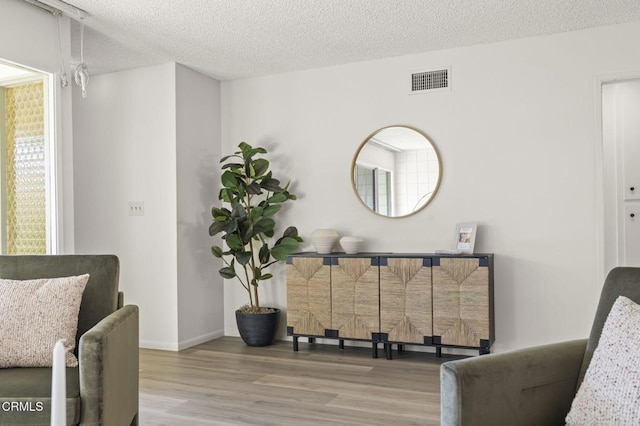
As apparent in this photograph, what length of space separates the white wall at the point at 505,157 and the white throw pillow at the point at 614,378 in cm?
244

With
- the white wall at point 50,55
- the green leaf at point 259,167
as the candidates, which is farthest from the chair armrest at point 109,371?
the green leaf at point 259,167

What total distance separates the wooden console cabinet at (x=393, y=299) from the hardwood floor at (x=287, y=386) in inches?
8.4

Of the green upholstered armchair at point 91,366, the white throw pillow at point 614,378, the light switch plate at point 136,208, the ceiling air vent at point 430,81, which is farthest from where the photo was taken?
the light switch plate at point 136,208

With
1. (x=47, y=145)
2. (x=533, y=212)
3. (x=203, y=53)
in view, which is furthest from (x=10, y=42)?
(x=533, y=212)

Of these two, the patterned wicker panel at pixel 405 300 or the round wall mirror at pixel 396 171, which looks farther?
the round wall mirror at pixel 396 171

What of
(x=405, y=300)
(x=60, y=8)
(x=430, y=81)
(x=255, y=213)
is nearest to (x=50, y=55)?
(x=60, y=8)

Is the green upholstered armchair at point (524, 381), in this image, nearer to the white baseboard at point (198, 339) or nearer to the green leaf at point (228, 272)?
the green leaf at point (228, 272)

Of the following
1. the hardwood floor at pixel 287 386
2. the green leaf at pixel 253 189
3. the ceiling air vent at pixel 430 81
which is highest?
the ceiling air vent at pixel 430 81

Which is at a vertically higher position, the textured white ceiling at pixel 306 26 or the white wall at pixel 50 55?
the textured white ceiling at pixel 306 26

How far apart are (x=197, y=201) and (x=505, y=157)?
2.60m

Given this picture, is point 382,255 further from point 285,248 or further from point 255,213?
point 255,213

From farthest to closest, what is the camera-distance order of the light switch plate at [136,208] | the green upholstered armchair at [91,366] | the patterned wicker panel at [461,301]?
the light switch plate at [136,208]
the patterned wicker panel at [461,301]
the green upholstered armchair at [91,366]

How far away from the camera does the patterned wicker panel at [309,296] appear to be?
4164 mm

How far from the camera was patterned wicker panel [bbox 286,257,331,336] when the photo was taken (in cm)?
416
